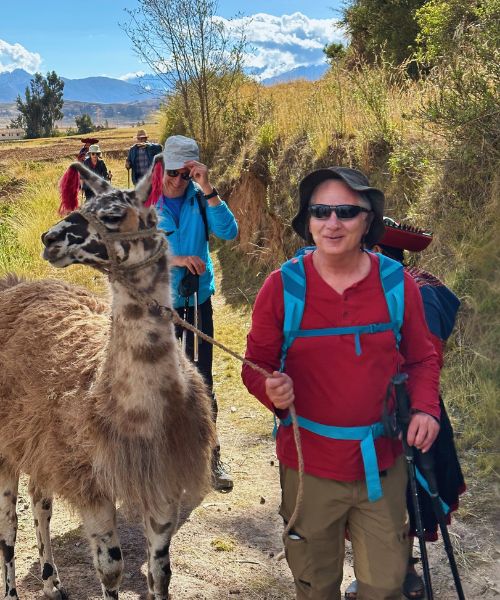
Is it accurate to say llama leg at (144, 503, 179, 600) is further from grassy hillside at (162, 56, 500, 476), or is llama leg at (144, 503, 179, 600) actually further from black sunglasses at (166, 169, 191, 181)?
grassy hillside at (162, 56, 500, 476)

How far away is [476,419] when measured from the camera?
181 inches

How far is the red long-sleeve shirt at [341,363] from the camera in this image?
7.08 ft

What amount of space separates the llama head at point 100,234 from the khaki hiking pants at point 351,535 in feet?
3.59

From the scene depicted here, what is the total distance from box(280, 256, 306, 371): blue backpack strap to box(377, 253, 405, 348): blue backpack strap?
29 centimetres

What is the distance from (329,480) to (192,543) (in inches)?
77.6

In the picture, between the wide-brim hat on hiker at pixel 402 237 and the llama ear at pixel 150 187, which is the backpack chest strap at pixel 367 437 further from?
the llama ear at pixel 150 187

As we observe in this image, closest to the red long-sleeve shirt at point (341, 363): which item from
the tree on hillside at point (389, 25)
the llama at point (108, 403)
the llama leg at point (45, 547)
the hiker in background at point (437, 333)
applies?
the hiker in background at point (437, 333)

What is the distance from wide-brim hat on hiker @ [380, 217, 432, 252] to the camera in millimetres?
2953

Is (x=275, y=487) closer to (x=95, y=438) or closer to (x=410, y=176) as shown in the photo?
(x=95, y=438)

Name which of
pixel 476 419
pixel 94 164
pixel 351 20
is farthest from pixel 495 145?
pixel 351 20

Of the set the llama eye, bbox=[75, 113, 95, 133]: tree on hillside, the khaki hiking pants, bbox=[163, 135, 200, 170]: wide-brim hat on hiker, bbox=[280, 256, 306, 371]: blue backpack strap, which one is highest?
bbox=[75, 113, 95, 133]: tree on hillside

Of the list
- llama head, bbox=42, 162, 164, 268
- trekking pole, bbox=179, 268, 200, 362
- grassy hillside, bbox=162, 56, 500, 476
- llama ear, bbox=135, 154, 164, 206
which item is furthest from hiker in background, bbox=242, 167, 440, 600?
grassy hillside, bbox=162, 56, 500, 476

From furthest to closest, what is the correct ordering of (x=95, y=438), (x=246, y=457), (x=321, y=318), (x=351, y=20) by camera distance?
(x=351, y=20)
(x=246, y=457)
(x=95, y=438)
(x=321, y=318)

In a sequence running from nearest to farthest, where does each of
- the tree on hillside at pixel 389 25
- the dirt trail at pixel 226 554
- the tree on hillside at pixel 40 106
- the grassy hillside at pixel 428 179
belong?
the dirt trail at pixel 226 554 < the grassy hillside at pixel 428 179 < the tree on hillside at pixel 389 25 < the tree on hillside at pixel 40 106
